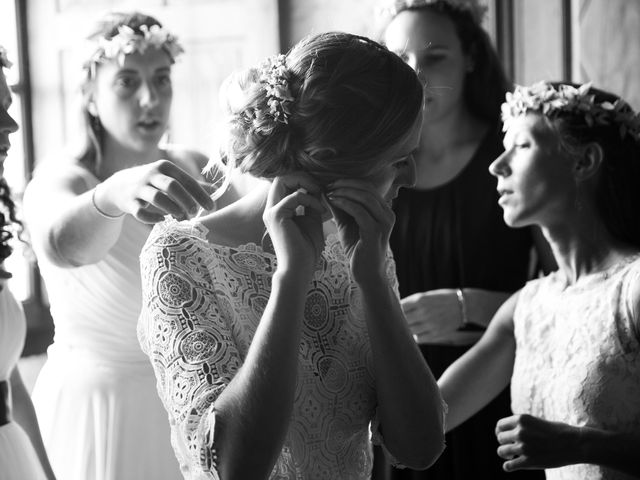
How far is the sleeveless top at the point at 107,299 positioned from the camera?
248cm

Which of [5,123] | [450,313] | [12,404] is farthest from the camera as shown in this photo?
[450,313]

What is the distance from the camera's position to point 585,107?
220 cm

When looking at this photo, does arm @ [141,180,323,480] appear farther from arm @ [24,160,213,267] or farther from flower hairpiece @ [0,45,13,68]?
flower hairpiece @ [0,45,13,68]

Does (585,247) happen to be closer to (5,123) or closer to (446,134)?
(446,134)

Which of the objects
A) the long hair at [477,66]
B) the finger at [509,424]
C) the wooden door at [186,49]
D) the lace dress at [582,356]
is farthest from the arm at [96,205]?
the wooden door at [186,49]

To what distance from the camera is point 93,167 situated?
2.59 meters

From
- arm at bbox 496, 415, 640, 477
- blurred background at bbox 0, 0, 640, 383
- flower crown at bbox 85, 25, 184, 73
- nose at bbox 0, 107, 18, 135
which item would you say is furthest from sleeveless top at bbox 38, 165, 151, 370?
blurred background at bbox 0, 0, 640, 383

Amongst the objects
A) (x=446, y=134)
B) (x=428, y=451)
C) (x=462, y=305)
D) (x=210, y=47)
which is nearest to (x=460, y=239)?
(x=462, y=305)

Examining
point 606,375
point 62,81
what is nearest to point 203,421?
point 606,375

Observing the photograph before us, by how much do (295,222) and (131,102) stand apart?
1.31 metres

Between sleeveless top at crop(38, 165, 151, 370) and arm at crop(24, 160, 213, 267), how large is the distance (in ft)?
0.75

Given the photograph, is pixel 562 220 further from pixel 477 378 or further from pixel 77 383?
pixel 77 383

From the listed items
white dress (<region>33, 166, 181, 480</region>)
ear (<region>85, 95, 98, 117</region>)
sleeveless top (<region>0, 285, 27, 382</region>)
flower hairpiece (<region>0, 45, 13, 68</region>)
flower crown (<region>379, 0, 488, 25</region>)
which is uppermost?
flower crown (<region>379, 0, 488, 25</region>)

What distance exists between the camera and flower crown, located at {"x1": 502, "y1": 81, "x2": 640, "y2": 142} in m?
2.19
